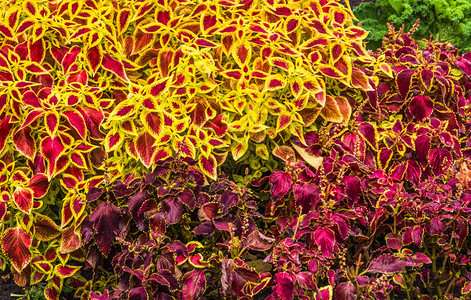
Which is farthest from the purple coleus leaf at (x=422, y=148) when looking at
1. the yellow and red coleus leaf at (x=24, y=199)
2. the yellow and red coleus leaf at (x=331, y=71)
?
the yellow and red coleus leaf at (x=24, y=199)

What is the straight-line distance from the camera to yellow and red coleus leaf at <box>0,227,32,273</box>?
227cm

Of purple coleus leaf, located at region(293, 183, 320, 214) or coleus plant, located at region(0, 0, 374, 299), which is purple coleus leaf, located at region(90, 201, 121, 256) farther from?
purple coleus leaf, located at region(293, 183, 320, 214)

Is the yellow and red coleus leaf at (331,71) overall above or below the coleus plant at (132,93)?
above

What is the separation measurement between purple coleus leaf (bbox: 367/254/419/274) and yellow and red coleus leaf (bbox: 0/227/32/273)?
1.37 metres

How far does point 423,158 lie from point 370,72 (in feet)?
1.86

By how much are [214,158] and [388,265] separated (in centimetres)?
82

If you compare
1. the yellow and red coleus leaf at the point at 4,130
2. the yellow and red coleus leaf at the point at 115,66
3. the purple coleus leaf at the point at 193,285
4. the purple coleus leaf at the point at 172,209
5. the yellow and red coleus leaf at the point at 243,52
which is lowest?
the purple coleus leaf at the point at 193,285

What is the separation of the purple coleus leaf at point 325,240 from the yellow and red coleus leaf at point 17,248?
3.84ft

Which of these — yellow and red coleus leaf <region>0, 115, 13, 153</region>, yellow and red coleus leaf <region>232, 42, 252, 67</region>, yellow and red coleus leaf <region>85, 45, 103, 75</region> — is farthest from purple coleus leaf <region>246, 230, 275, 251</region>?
yellow and red coleus leaf <region>0, 115, 13, 153</region>

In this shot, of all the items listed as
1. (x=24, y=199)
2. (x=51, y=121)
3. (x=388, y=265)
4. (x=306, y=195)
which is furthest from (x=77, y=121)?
(x=388, y=265)

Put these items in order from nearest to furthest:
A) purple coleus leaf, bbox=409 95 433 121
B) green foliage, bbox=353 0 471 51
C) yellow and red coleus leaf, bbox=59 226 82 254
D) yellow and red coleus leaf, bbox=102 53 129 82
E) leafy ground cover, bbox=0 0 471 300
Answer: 1. leafy ground cover, bbox=0 0 471 300
2. yellow and red coleus leaf, bbox=59 226 82 254
3. yellow and red coleus leaf, bbox=102 53 129 82
4. purple coleus leaf, bbox=409 95 433 121
5. green foliage, bbox=353 0 471 51

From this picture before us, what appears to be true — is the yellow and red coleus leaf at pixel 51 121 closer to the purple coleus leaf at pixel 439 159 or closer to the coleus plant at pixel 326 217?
the coleus plant at pixel 326 217

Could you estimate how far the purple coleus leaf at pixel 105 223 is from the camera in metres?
2.19

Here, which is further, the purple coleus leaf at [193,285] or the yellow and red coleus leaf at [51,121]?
the yellow and red coleus leaf at [51,121]
